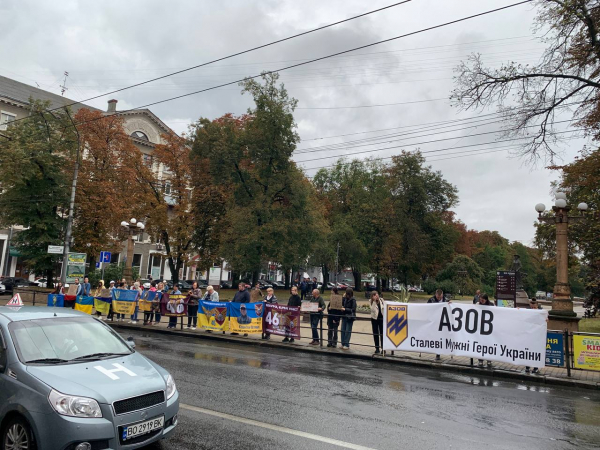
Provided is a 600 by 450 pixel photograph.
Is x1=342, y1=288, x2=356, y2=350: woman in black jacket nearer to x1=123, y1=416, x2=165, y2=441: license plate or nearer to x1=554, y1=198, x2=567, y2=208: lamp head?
x1=554, y1=198, x2=567, y2=208: lamp head

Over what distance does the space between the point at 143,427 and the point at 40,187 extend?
35.9 meters

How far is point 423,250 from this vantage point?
5934 centimetres

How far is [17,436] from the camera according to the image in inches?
173

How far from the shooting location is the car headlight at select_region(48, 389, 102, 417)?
14.0ft

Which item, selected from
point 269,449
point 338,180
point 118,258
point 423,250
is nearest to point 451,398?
point 269,449

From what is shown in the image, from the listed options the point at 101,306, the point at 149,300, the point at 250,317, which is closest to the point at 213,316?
the point at 250,317

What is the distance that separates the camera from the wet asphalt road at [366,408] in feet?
19.0

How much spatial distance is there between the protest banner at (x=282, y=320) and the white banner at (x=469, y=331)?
3.33 metres

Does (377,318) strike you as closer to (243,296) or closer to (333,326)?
(333,326)

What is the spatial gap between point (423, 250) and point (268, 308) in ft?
153

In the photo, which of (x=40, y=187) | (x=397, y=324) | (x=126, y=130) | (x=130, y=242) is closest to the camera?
(x=397, y=324)

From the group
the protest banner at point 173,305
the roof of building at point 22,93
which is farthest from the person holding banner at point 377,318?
the roof of building at point 22,93

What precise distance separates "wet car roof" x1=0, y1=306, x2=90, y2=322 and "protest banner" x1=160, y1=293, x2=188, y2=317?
1246cm

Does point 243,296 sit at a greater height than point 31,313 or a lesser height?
lesser
